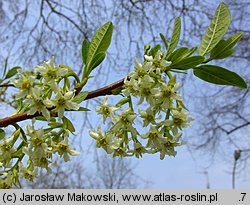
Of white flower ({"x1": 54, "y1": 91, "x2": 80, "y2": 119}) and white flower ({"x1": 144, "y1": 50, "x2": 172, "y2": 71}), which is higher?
white flower ({"x1": 144, "y1": 50, "x2": 172, "y2": 71})

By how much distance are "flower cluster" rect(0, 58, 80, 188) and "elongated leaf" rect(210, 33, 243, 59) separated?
0.27m

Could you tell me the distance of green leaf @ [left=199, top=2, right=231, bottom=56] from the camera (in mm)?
729

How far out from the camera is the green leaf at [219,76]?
Result: 27.2 inches

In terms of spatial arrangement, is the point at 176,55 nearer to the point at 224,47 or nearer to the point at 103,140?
the point at 224,47

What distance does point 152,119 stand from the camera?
0.68 meters

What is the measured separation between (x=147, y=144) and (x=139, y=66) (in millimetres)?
147

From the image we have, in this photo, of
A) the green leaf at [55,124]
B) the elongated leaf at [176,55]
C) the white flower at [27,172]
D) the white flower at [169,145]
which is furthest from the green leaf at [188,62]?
the white flower at [27,172]

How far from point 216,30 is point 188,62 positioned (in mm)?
122

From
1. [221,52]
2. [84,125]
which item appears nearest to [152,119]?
[221,52]

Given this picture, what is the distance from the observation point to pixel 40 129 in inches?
27.0

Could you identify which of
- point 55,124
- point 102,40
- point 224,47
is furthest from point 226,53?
point 55,124

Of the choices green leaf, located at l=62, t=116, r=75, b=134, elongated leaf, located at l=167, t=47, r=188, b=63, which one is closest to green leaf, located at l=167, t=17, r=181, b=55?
elongated leaf, located at l=167, t=47, r=188, b=63

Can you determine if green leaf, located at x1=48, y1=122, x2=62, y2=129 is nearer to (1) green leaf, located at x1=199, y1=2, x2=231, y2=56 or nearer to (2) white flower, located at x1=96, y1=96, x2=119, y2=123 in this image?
(2) white flower, located at x1=96, y1=96, x2=119, y2=123

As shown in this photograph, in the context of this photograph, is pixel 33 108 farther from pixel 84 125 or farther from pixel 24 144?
pixel 84 125
